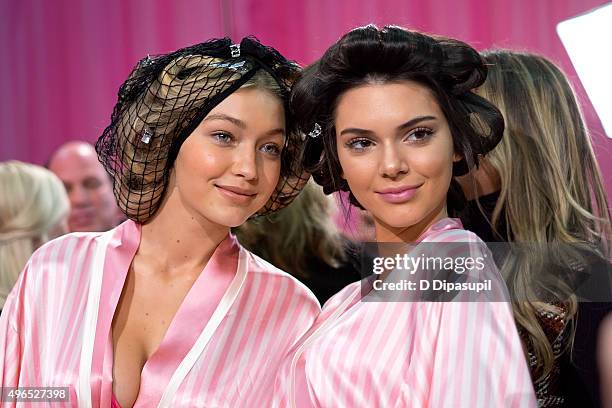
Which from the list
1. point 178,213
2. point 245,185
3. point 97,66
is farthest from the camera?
point 97,66

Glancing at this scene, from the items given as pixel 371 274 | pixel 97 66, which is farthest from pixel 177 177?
pixel 97 66

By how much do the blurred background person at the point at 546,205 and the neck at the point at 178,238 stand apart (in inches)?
21.5

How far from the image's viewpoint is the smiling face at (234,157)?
1771 millimetres

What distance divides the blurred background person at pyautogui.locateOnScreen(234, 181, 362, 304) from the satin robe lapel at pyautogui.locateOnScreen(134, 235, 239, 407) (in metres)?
0.39

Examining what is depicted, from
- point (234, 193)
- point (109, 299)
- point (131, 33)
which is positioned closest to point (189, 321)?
point (109, 299)

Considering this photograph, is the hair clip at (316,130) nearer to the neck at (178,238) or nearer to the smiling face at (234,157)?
the smiling face at (234,157)

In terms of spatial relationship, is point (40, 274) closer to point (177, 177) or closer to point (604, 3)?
point (177, 177)

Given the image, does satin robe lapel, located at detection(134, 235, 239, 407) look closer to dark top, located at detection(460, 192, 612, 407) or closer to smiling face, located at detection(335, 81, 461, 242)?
smiling face, located at detection(335, 81, 461, 242)

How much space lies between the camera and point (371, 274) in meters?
1.81

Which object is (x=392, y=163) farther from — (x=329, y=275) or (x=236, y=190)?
(x=329, y=275)

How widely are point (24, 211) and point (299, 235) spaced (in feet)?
2.38

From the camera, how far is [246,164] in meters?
1.76

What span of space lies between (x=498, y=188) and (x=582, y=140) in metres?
0.20

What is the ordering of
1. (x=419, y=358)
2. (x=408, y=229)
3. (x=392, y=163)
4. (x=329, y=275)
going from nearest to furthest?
(x=419, y=358) < (x=392, y=163) < (x=408, y=229) < (x=329, y=275)
